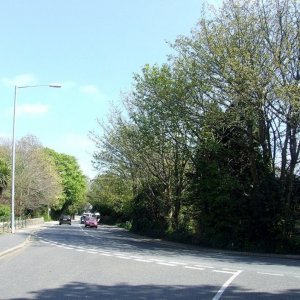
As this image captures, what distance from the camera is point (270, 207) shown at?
27906 mm

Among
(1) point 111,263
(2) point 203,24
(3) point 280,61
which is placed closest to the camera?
(1) point 111,263

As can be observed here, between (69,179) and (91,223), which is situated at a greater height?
(69,179)

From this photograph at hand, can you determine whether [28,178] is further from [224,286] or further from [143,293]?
[143,293]

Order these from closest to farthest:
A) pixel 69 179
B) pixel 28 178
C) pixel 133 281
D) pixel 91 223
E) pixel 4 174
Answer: pixel 133 281, pixel 4 174, pixel 91 223, pixel 28 178, pixel 69 179

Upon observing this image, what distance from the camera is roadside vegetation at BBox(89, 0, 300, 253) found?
25.4 meters

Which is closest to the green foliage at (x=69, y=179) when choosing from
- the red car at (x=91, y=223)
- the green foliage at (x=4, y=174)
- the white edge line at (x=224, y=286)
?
the red car at (x=91, y=223)

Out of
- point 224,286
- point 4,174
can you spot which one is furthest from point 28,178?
point 224,286

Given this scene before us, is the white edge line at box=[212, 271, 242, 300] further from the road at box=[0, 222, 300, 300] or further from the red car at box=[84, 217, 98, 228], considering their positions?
the red car at box=[84, 217, 98, 228]

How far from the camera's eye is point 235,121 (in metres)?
27.0

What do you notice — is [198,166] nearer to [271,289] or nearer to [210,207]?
[210,207]

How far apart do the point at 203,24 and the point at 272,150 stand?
8.38 metres

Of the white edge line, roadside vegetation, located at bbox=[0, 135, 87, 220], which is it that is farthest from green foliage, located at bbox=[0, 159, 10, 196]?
the white edge line

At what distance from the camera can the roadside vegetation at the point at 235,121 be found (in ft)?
83.5

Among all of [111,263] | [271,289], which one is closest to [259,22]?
[111,263]
